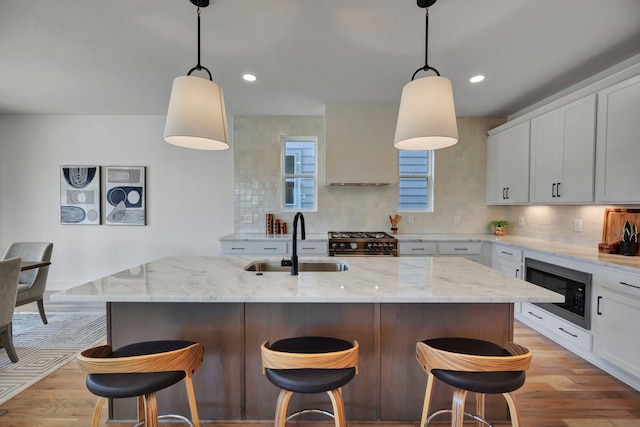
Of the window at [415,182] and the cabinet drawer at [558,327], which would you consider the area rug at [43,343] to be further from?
the cabinet drawer at [558,327]

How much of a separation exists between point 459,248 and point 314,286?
2.75 m

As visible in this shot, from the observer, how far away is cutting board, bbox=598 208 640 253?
8.14ft

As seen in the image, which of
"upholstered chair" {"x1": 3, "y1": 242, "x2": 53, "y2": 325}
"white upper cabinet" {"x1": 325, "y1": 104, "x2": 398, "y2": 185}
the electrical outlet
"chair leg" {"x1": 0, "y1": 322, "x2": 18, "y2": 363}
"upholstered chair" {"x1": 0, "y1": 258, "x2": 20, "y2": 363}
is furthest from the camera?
"white upper cabinet" {"x1": 325, "y1": 104, "x2": 398, "y2": 185}

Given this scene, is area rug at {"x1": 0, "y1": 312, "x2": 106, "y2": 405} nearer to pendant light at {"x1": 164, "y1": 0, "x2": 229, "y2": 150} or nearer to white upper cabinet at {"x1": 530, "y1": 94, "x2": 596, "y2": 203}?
pendant light at {"x1": 164, "y1": 0, "x2": 229, "y2": 150}

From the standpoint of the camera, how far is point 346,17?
2014 mm

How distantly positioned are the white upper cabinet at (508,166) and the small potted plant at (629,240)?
3.16ft

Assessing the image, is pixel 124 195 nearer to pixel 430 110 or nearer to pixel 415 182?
pixel 415 182

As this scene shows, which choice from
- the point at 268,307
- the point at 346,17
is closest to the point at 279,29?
the point at 346,17

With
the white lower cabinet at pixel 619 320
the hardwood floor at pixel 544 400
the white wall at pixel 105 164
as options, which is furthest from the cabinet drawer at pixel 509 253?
the white wall at pixel 105 164

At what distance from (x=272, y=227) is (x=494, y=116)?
358 cm

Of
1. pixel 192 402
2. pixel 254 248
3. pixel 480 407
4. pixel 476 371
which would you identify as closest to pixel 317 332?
pixel 192 402

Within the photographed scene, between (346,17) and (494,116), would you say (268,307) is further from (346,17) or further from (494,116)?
(494,116)

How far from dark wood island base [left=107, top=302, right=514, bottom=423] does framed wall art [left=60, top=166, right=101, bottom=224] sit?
352 cm

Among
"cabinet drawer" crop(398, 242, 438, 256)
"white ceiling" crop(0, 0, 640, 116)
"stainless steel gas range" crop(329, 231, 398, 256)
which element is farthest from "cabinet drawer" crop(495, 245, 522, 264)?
"white ceiling" crop(0, 0, 640, 116)
